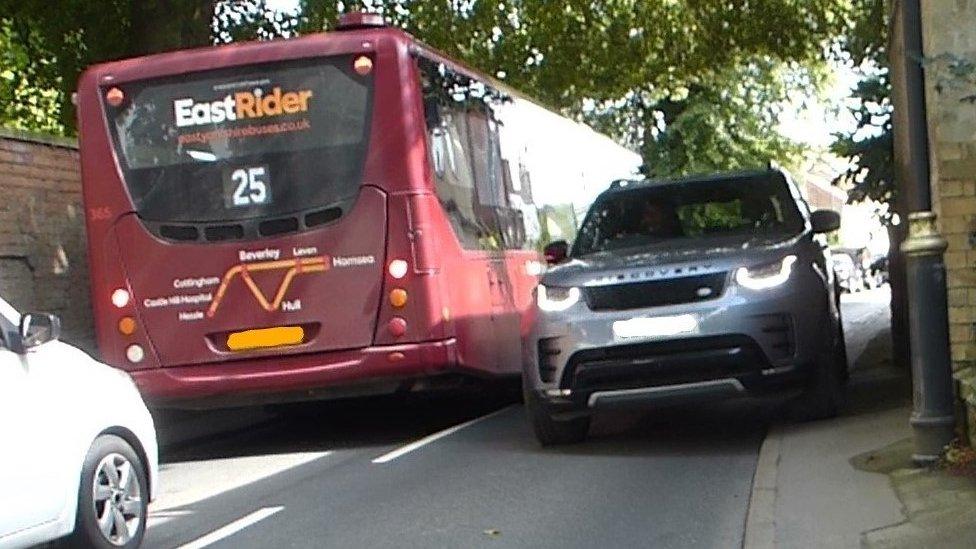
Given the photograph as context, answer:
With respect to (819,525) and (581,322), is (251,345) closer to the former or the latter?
(581,322)

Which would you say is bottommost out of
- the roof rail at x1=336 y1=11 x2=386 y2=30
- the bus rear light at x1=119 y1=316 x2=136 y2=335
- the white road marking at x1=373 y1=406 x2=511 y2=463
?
the white road marking at x1=373 y1=406 x2=511 y2=463

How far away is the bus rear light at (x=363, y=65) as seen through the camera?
11.4 metres

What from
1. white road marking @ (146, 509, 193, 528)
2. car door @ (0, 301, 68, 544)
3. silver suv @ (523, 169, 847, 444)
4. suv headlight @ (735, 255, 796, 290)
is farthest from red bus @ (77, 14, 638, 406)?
car door @ (0, 301, 68, 544)

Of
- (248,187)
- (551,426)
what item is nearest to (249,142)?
(248,187)

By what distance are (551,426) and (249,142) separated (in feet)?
10.3

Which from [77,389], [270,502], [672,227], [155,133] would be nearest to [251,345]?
[155,133]

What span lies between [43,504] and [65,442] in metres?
0.38

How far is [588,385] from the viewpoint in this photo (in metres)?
10.1

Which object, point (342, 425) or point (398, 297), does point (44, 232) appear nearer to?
point (342, 425)

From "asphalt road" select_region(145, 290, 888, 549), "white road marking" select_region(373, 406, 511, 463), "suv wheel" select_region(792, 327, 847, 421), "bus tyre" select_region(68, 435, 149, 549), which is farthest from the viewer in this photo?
"white road marking" select_region(373, 406, 511, 463)

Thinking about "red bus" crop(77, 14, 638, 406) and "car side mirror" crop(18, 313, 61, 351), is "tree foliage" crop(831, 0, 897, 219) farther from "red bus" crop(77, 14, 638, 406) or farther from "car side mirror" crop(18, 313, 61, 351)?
"car side mirror" crop(18, 313, 61, 351)

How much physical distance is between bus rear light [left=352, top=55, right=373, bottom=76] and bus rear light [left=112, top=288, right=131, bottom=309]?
7.97ft

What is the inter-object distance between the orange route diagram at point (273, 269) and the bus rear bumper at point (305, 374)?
44 centimetres

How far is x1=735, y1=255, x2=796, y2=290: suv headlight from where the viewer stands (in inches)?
397
